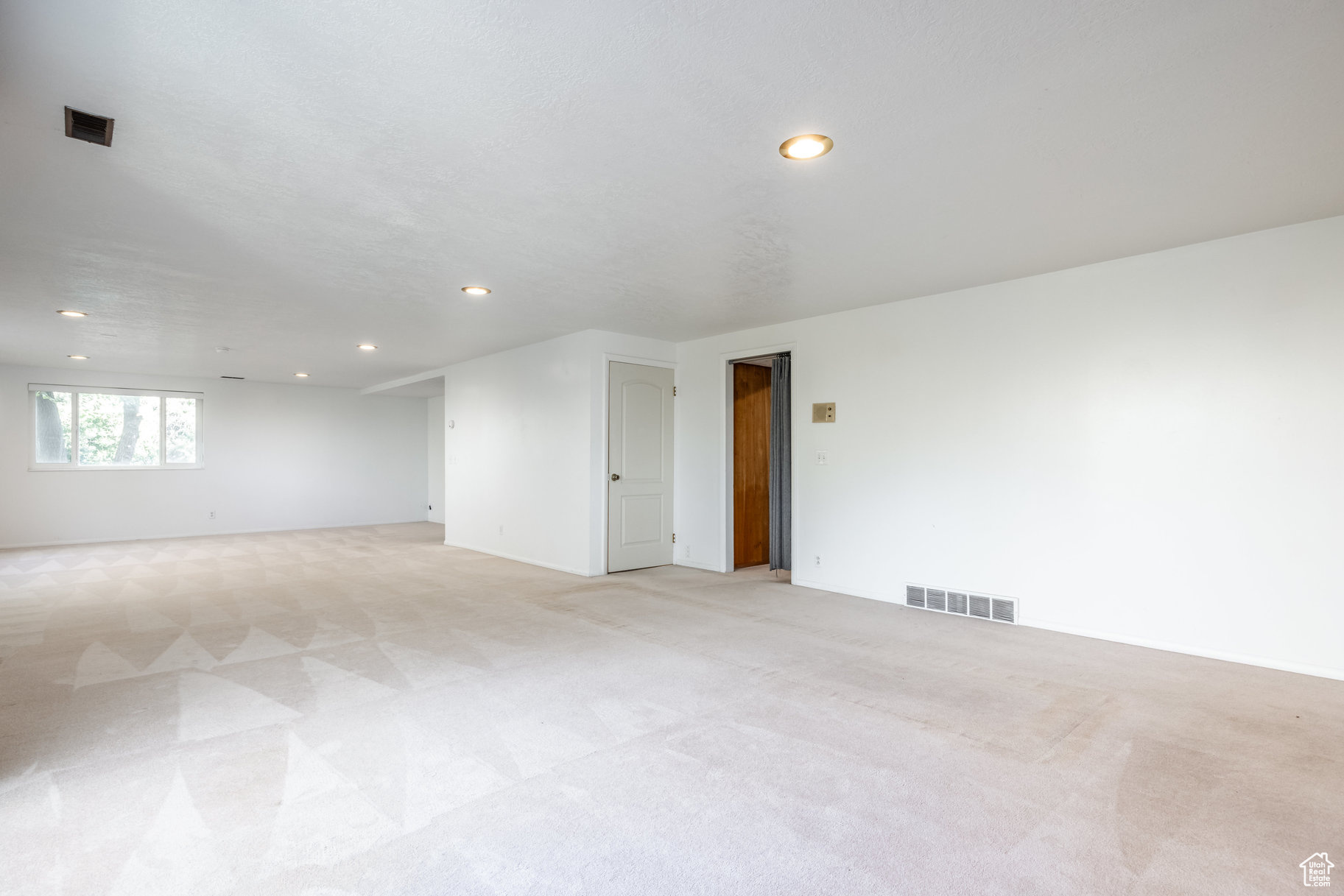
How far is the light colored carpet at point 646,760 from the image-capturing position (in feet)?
5.80

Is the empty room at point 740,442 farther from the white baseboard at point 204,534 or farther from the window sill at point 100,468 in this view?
the window sill at point 100,468

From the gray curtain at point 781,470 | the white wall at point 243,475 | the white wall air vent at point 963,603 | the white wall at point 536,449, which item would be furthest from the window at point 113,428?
the white wall air vent at point 963,603

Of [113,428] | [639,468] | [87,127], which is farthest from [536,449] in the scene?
[113,428]

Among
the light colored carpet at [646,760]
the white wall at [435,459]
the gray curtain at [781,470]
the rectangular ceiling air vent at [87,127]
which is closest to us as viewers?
the light colored carpet at [646,760]

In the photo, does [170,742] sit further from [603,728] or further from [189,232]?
[189,232]

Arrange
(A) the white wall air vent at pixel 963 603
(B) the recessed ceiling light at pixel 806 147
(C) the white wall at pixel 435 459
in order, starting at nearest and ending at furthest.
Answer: (B) the recessed ceiling light at pixel 806 147 < (A) the white wall air vent at pixel 963 603 < (C) the white wall at pixel 435 459

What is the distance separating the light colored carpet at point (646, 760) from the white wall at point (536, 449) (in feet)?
6.56

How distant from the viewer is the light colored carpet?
177 cm

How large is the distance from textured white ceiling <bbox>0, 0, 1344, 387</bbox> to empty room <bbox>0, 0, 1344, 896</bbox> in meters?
0.02

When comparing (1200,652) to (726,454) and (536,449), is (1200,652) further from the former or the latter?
(536,449)

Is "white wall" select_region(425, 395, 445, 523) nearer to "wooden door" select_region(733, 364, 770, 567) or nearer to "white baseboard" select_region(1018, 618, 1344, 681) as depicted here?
"wooden door" select_region(733, 364, 770, 567)

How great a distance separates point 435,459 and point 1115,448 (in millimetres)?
10716

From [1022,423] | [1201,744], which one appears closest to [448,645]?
[1201,744]

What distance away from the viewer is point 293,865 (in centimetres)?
176
